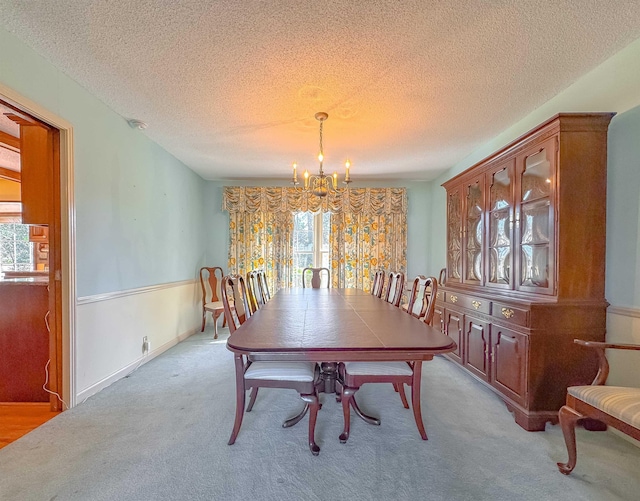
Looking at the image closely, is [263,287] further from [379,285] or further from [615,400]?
[615,400]

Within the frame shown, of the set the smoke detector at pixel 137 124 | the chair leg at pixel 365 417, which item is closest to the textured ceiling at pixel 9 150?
the smoke detector at pixel 137 124

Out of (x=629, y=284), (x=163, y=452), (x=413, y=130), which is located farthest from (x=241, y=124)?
(x=629, y=284)

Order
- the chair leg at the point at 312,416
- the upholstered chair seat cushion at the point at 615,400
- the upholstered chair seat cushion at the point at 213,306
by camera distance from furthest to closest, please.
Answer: the upholstered chair seat cushion at the point at 213,306 < the chair leg at the point at 312,416 < the upholstered chair seat cushion at the point at 615,400

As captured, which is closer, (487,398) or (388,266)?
(487,398)

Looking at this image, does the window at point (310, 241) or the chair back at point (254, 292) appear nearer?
the chair back at point (254, 292)

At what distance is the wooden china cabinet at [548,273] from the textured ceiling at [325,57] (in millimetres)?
458

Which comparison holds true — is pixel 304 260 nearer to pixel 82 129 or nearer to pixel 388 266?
pixel 388 266

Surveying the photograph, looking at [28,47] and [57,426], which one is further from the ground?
[28,47]

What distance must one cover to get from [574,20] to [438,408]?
2501mm

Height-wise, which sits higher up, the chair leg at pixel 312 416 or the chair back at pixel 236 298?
the chair back at pixel 236 298

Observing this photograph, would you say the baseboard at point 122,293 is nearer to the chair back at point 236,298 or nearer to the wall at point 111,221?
the wall at point 111,221

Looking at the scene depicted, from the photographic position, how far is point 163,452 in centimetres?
174

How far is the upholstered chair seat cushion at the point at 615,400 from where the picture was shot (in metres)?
1.33

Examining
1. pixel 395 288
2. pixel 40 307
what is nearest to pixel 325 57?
pixel 395 288
